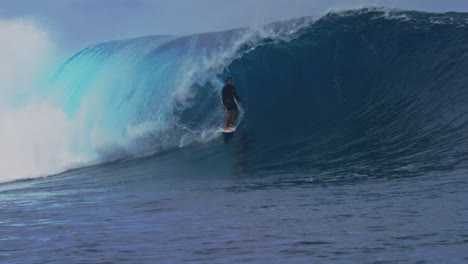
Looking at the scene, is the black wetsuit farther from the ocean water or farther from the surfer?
the ocean water

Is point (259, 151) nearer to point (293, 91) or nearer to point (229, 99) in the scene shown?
point (229, 99)

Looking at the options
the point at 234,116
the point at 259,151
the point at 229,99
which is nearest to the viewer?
the point at 259,151

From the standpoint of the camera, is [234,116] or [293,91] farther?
[293,91]

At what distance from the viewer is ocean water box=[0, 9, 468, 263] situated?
5094 mm

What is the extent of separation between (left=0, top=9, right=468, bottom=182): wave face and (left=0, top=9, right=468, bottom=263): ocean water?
0.05 m

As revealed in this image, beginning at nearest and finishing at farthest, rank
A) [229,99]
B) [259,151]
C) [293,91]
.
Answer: [259,151] < [229,99] < [293,91]

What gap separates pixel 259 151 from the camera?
1142 cm

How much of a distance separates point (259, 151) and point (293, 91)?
3.96 m

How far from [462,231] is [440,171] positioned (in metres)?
3.19

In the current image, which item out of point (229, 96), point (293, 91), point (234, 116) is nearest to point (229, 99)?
point (229, 96)

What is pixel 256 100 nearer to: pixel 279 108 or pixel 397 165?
pixel 279 108

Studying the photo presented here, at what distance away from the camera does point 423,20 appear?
16.9 m

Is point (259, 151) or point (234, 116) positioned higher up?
point (234, 116)

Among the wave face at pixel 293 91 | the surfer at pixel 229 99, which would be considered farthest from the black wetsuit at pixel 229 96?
the wave face at pixel 293 91
